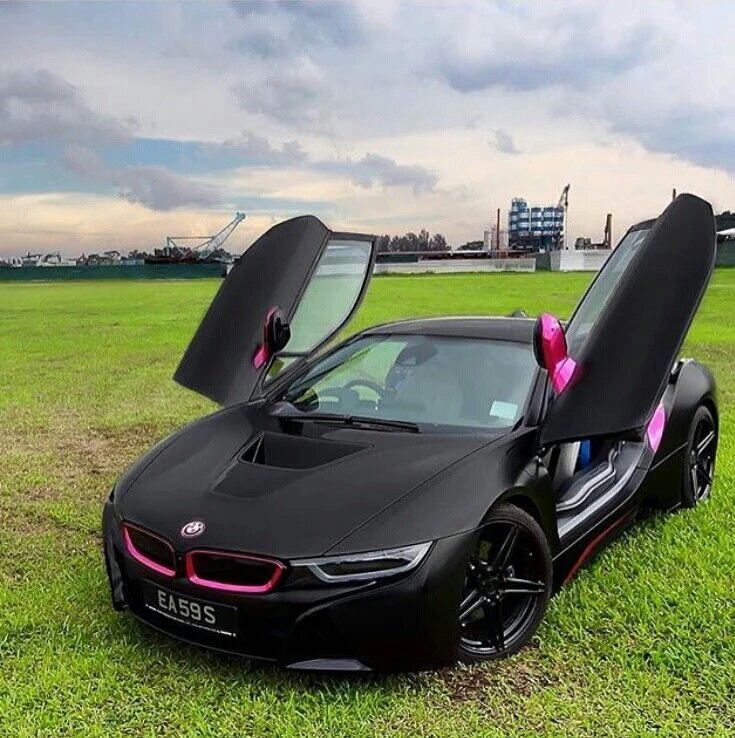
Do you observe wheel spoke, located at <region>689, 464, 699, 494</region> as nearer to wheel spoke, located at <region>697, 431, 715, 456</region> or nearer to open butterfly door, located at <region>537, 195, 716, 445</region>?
wheel spoke, located at <region>697, 431, 715, 456</region>

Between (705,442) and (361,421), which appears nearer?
(361,421)

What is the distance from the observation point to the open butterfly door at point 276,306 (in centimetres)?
415

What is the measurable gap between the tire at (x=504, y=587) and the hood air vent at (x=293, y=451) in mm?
622

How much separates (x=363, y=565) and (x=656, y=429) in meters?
2.14

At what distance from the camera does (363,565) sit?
2553mm

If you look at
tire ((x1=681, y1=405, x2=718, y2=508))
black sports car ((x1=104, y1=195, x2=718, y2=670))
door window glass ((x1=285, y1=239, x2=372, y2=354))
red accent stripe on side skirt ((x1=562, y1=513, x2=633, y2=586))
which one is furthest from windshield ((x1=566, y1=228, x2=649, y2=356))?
door window glass ((x1=285, y1=239, x2=372, y2=354))

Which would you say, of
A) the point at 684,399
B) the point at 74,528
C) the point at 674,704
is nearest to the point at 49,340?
the point at 74,528

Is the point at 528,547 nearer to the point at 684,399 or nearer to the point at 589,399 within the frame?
the point at 589,399

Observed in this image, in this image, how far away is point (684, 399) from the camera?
4383 mm

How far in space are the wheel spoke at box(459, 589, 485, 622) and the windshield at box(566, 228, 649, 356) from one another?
1.08 m

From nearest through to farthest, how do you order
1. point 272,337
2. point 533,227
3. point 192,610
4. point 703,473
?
1. point 192,610
2. point 272,337
3. point 703,473
4. point 533,227

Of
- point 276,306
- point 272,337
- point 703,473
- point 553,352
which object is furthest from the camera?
point 703,473

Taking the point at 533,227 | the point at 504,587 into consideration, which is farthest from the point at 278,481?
the point at 533,227

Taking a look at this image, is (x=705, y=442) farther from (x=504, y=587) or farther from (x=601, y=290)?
(x=504, y=587)
